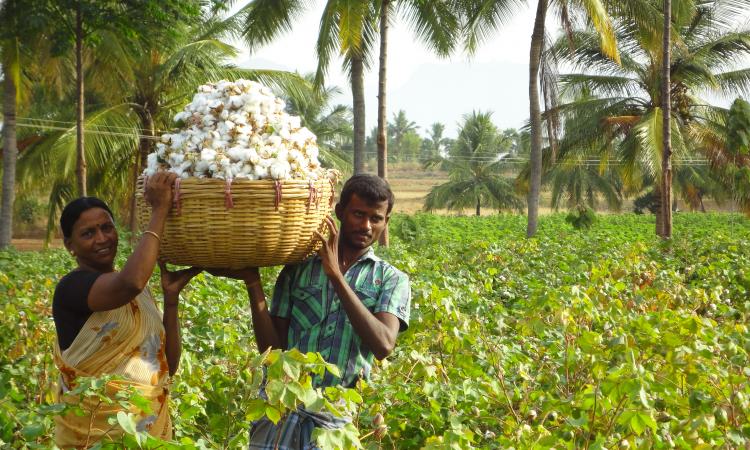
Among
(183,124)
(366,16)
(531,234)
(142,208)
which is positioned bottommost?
(531,234)

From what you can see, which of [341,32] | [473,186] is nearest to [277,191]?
[341,32]

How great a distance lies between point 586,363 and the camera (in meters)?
2.77

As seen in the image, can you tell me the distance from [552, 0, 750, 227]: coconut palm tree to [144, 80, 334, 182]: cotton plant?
676 inches

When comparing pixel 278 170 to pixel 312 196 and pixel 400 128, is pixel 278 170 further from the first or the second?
pixel 400 128

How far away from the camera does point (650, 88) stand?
20.2 m

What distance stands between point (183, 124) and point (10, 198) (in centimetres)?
1240

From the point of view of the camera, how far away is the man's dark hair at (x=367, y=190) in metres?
2.21

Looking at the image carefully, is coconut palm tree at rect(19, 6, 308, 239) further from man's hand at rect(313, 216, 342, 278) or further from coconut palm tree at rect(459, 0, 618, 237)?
man's hand at rect(313, 216, 342, 278)

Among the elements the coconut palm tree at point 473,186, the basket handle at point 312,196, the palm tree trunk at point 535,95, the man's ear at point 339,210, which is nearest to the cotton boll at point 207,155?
the basket handle at point 312,196

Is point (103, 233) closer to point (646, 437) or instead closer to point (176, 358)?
point (176, 358)

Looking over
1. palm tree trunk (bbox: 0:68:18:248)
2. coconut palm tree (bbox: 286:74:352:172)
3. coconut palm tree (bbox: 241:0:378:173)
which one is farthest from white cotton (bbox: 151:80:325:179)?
coconut palm tree (bbox: 286:74:352:172)

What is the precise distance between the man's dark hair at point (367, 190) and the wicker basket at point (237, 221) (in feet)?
0.33

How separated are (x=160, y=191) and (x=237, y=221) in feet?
0.67

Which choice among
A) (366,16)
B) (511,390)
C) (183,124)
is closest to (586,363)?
(511,390)
